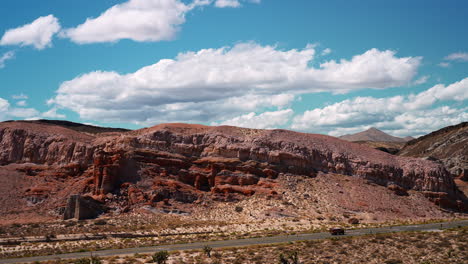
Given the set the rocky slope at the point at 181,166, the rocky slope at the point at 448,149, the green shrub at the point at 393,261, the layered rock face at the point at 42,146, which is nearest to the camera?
the green shrub at the point at 393,261

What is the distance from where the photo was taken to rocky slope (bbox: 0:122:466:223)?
52156 millimetres

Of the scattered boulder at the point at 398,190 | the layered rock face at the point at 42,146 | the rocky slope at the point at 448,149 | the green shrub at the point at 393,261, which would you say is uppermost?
the rocky slope at the point at 448,149

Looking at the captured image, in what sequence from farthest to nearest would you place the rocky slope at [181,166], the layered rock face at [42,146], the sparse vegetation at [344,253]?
the layered rock face at [42,146]
the rocky slope at [181,166]
the sparse vegetation at [344,253]

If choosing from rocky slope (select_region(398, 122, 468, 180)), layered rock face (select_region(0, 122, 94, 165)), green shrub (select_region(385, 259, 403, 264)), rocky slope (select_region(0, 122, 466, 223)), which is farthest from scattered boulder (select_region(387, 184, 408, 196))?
layered rock face (select_region(0, 122, 94, 165))

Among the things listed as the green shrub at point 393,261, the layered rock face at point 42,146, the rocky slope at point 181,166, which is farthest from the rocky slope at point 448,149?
the layered rock face at point 42,146

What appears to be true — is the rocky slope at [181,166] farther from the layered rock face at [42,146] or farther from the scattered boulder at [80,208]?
the scattered boulder at [80,208]

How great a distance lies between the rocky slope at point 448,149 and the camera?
77.5 meters

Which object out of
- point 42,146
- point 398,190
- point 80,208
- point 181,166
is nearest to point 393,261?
point 398,190

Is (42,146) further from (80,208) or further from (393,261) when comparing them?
(393,261)

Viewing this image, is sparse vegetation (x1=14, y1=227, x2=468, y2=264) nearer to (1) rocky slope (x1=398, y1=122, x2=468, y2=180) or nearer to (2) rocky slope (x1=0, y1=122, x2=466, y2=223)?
(2) rocky slope (x1=0, y1=122, x2=466, y2=223)

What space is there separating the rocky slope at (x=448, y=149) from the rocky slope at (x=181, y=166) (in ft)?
57.2

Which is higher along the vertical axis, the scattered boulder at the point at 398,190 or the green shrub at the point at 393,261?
the scattered boulder at the point at 398,190

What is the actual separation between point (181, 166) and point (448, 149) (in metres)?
56.9

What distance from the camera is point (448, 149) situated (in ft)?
294
